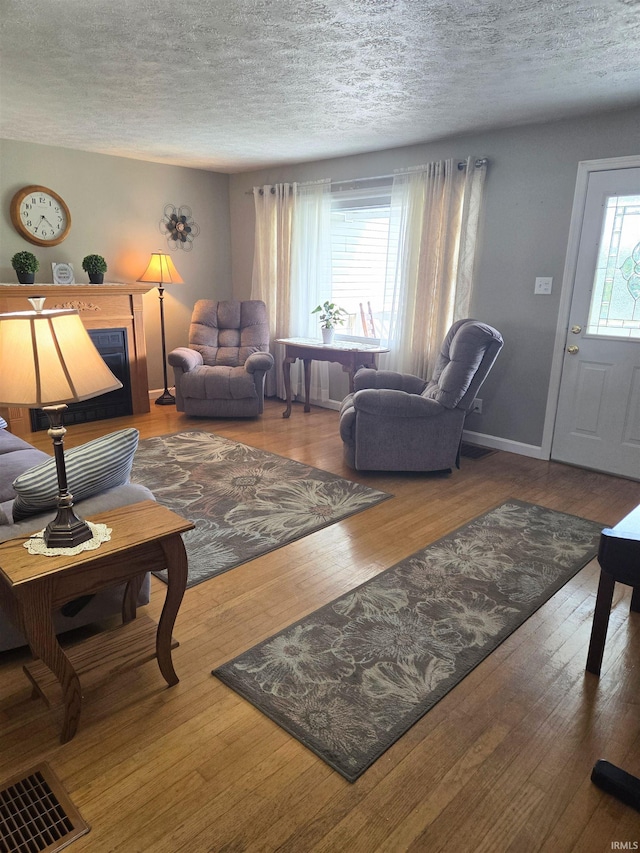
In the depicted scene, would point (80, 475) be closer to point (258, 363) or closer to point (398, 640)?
point (398, 640)

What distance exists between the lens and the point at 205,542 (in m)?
2.89

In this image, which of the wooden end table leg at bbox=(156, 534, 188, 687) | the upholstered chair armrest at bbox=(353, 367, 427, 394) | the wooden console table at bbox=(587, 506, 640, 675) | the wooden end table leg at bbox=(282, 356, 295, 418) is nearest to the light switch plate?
the upholstered chair armrest at bbox=(353, 367, 427, 394)

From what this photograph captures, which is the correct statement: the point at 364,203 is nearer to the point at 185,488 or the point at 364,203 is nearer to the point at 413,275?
the point at 413,275

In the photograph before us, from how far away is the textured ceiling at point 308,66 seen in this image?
7.25 feet

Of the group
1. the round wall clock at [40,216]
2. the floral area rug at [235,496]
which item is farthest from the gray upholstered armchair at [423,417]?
the round wall clock at [40,216]

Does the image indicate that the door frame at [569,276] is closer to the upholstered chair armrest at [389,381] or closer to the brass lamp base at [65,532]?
the upholstered chair armrest at [389,381]

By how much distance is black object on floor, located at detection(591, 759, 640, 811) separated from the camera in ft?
4.85

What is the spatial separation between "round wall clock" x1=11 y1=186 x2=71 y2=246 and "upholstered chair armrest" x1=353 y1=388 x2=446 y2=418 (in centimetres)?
330

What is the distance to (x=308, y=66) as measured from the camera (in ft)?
9.23

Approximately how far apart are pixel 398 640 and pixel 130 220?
4975mm

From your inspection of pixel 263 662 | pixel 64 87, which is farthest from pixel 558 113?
pixel 263 662

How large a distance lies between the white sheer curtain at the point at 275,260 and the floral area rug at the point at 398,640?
3605 mm

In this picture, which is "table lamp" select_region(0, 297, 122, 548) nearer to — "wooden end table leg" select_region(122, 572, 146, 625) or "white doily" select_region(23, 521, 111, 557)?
"white doily" select_region(23, 521, 111, 557)

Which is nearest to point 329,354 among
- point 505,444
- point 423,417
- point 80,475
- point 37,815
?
point 423,417
